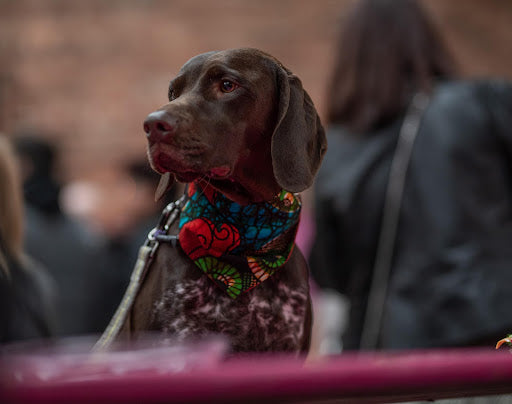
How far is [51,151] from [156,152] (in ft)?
6.70

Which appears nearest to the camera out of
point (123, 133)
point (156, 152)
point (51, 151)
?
point (156, 152)

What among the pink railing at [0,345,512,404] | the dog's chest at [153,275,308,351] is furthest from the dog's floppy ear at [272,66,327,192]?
the pink railing at [0,345,512,404]

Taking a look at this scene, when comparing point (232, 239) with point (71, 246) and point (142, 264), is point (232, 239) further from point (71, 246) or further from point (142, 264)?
point (71, 246)

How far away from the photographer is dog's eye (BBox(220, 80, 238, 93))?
89 cm

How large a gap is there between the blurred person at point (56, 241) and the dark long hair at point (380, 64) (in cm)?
133

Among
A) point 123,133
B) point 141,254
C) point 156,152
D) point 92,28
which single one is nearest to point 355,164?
point 141,254

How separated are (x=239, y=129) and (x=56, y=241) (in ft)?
6.72

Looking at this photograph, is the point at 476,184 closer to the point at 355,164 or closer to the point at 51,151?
the point at 355,164

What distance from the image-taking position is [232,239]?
915mm

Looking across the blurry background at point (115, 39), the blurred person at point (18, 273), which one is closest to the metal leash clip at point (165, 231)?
the blurred person at point (18, 273)

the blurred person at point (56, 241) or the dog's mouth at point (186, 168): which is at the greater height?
the dog's mouth at point (186, 168)

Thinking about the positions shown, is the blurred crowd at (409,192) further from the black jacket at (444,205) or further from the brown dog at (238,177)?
the brown dog at (238,177)

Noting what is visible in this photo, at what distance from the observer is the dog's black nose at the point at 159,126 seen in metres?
0.79

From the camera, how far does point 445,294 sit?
5.45 ft
